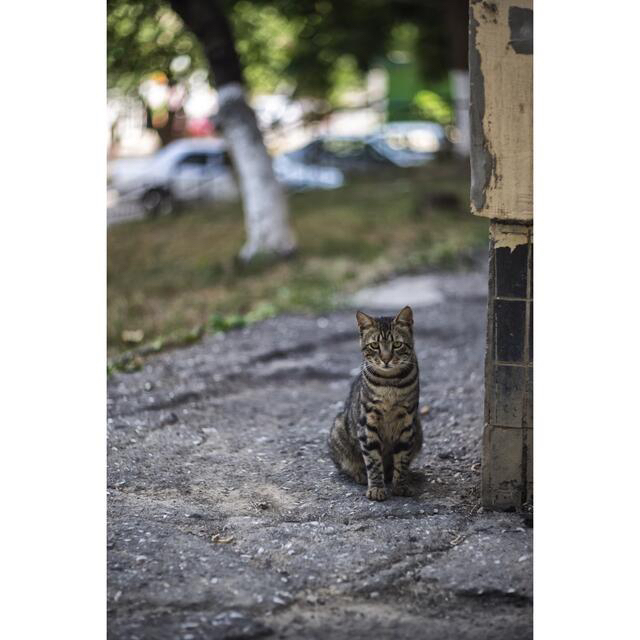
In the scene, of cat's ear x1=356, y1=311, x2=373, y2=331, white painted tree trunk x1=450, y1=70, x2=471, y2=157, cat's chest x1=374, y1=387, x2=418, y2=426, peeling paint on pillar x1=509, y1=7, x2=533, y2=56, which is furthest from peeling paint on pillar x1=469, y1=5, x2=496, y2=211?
white painted tree trunk x1=450, y1=70, x2=471, y2=157

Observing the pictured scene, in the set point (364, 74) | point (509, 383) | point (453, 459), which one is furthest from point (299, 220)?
point (509, 383)

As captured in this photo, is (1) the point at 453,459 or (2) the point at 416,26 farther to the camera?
(2) the point at 416,26

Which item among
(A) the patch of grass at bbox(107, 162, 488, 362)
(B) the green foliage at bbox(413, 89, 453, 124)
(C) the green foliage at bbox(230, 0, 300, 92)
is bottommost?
(A) the patch of grass at bbox(107, 162, 488, 362)

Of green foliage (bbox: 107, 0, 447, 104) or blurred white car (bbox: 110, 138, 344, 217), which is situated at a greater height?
green foliage (bbox: 107, 0, 447, 104)

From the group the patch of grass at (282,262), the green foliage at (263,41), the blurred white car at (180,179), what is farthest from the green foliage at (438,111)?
the blurred white car at (180,179)

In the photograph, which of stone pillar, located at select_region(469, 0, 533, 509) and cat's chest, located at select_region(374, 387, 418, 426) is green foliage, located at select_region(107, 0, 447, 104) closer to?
cat's chest, located at select_region(374, 387, 418, 426)

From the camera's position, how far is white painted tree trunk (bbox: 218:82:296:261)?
12078 millimetres

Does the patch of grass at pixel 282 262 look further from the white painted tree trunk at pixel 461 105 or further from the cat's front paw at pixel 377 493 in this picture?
the cat's front paw at pixel 377 493

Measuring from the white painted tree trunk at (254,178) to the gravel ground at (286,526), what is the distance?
15.6 ft

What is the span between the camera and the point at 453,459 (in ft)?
18.9

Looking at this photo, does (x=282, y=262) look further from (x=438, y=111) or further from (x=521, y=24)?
(x=438, y=111)

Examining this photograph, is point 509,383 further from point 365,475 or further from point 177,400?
point 177,400

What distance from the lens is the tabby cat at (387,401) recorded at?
5.08 meters

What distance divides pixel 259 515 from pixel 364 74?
19.1m
